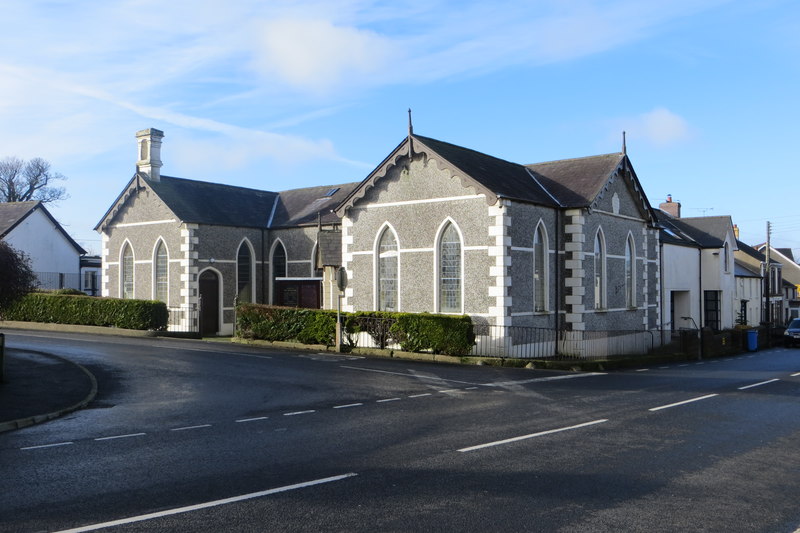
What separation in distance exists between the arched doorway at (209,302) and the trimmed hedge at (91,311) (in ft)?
9.99

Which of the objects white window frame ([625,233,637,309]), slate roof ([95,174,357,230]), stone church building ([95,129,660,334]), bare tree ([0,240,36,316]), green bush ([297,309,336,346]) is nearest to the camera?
bare tree ([0,240,36,316])

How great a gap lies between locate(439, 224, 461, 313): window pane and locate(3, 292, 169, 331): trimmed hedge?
12623mm

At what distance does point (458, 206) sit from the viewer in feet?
79.9

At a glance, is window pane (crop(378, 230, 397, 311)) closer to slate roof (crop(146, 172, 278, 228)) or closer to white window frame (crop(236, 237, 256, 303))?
slate roof (crop(146, 172, 278, 228))

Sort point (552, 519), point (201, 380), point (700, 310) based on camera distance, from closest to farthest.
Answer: point (552, 519) < point (201, 380) < point (700, 310)

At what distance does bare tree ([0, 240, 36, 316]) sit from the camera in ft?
56.0

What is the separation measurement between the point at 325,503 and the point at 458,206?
18.0m

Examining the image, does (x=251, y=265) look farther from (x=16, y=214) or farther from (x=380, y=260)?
(x=16, y=214)

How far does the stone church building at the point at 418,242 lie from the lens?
24.2 m

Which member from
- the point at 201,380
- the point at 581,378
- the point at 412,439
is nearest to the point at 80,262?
the point at 201,380

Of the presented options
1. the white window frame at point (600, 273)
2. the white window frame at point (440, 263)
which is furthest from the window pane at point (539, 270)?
the white window frame at point (600, 273)

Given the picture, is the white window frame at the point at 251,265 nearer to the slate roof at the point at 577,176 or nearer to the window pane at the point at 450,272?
the window pane at the point at 450,272

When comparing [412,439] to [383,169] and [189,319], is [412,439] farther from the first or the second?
[189,319]

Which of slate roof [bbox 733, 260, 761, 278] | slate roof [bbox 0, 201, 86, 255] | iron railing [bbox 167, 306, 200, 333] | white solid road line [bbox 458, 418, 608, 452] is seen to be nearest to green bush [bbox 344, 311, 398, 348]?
iron railing [bbox 167, 306, 200, 333]
